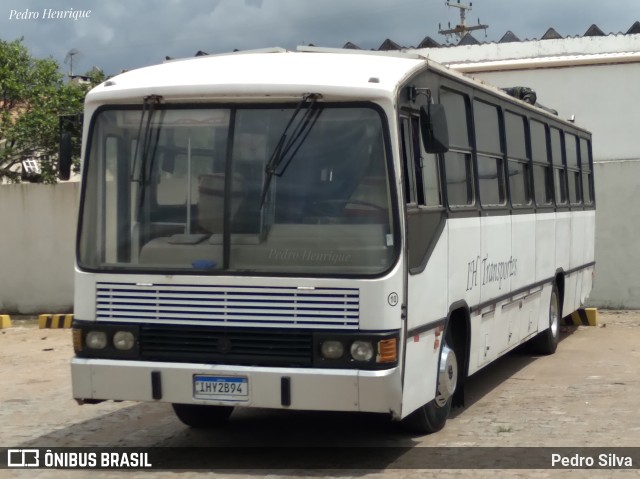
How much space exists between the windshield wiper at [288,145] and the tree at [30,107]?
74.1ft

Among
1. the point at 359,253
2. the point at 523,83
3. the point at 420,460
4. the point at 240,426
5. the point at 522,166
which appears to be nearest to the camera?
the point at 359,253

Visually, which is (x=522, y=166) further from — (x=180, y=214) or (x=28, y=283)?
(x=28, y=283)

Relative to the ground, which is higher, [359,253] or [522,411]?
[359,253]

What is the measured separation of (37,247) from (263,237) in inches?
461

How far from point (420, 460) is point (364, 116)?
2556 mm

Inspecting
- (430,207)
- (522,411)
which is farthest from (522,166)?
(430,207)

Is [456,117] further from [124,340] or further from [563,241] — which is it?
[563,241]

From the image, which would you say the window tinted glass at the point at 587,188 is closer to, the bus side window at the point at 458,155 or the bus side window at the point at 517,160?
the bus side window at the point at 517,160

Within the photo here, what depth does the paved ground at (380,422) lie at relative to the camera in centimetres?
834

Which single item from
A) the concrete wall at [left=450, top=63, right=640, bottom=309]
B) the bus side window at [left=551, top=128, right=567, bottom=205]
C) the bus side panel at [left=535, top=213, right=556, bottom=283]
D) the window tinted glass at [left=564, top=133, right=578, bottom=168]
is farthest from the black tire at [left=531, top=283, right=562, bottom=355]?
the concrete wall at [left=450, top=63, right=640, bottom=309]

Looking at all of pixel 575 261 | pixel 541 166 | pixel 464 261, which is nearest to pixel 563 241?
pixel 575 261

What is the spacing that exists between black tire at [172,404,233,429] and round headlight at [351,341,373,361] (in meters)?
2.24

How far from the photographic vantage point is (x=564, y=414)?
374 inches

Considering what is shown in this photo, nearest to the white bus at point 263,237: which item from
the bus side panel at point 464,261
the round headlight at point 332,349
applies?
the round headlight at point 332,349
